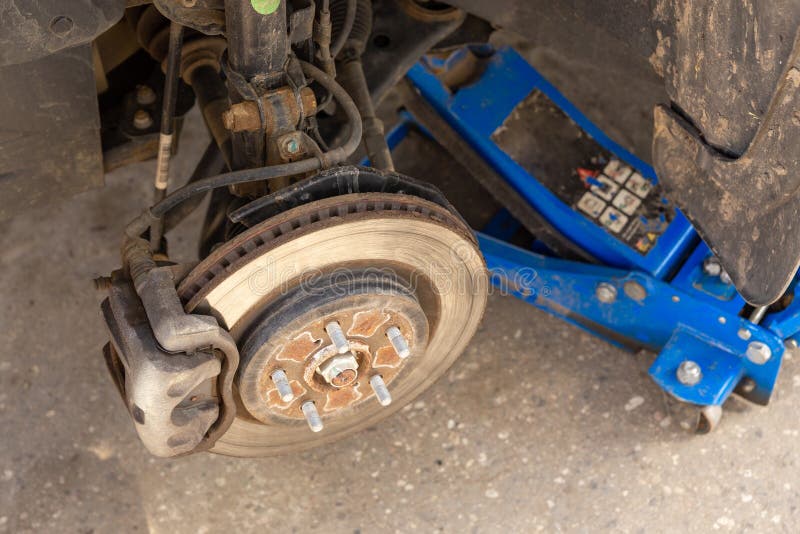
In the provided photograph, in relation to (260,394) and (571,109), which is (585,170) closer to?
(571,109)

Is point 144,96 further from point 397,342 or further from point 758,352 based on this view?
point 758,352

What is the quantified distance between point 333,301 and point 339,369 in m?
0.11

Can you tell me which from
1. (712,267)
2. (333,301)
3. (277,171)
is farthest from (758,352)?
(277,171)

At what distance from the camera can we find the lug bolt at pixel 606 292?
1651 mm

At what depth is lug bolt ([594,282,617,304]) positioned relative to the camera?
5.42 ft

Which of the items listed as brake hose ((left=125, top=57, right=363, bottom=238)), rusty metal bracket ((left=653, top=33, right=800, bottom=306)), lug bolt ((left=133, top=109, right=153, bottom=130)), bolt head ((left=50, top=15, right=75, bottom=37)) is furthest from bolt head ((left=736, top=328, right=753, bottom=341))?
bolt head ((left=50, top=15, right=75, bottom=37))

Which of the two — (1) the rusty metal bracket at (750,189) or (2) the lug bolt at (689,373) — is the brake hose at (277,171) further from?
(2) the lug bolt at (689,373)

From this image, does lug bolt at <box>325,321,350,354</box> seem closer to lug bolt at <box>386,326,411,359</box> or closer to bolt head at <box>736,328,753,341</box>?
lug bolt at <box>386,326,411,359</box>

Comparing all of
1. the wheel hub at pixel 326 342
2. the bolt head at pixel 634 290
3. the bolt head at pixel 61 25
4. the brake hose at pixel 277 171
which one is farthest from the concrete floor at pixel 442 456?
the bolt head at pixel 61 25

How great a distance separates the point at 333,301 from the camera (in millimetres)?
1200

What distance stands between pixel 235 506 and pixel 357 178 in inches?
27.7

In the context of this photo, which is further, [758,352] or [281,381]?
[758,352]

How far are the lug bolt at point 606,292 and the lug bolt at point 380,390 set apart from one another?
503mm

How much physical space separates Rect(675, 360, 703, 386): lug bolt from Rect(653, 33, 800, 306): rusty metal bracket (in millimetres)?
351
